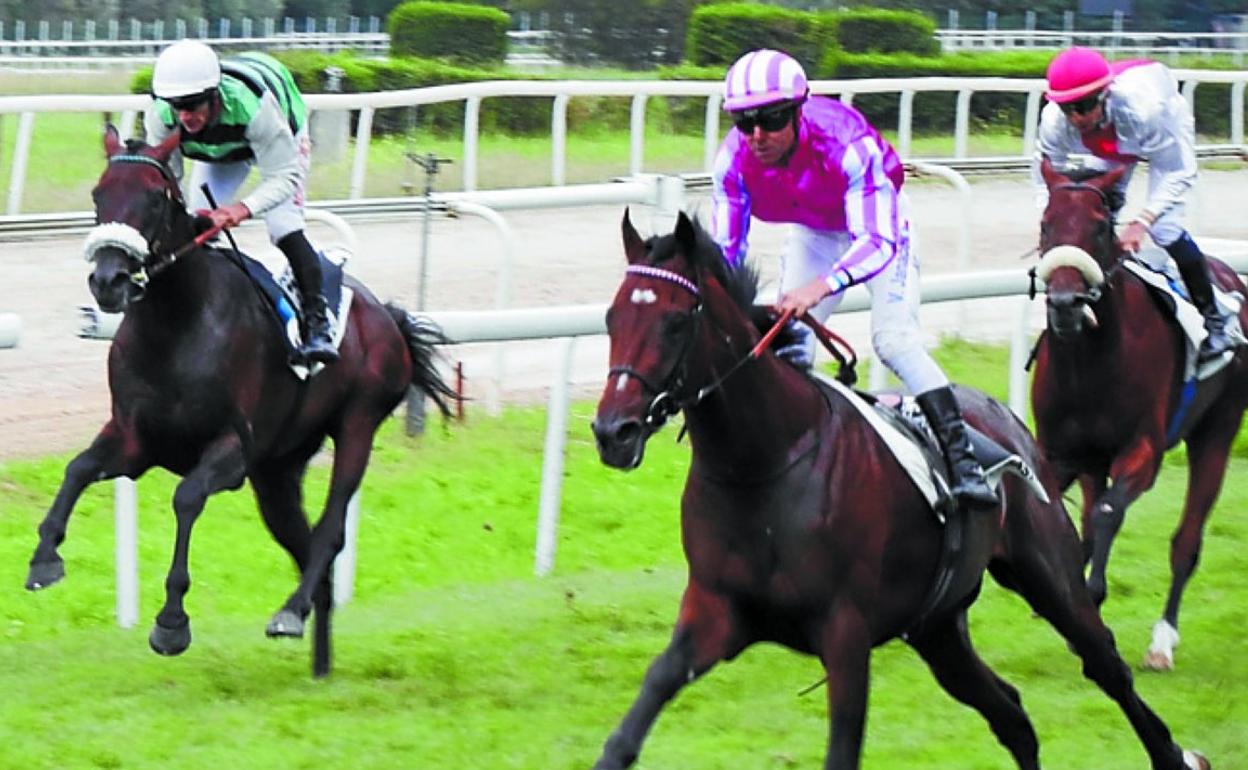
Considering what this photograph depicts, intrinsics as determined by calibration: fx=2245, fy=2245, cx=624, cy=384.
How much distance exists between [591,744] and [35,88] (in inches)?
738

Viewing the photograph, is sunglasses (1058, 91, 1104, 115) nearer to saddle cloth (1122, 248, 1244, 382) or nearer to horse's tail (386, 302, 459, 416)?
saddle cloth (1122, 248, 1244, 382)

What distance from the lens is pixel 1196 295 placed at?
7.42 meters

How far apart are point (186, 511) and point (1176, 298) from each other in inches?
127

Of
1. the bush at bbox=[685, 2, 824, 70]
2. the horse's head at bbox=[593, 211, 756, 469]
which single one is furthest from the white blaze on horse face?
the bush at bbox=[685, 2, 824, 70]

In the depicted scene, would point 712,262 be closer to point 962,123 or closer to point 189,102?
point 189,102

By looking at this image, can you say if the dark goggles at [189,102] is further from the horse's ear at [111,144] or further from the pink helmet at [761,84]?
the pink helmet at [761,84]

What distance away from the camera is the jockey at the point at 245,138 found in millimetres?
6137

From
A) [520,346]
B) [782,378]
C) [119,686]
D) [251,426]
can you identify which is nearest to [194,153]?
[251,426]

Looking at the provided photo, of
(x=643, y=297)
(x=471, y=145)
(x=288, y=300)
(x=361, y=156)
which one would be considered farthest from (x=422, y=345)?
(x=471, y=145)

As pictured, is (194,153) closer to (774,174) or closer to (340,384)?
(340,384)

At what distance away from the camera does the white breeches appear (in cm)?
520

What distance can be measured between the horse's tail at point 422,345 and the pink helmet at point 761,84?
2.93 meters

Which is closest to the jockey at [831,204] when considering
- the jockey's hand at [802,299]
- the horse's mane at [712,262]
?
the jockey's hand at [802,299]

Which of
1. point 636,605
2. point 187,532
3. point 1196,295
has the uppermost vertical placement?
point 1196,295
